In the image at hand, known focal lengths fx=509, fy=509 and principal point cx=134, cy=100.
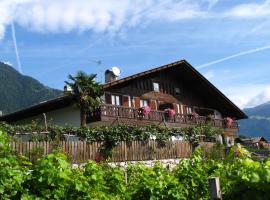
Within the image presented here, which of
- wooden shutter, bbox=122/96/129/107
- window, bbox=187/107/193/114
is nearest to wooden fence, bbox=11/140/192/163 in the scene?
wooden shutter, bbox=122/96/129/107

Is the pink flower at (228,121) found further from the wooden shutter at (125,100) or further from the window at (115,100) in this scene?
the window at (115,100)

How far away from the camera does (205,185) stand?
10828 millimetres

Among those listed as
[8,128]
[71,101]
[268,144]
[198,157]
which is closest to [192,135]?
[71,101]

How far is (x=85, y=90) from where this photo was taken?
29094mm

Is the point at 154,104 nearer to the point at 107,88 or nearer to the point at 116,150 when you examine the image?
the point at 107,88

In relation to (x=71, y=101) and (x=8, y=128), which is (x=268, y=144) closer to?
(x=71, y=101)

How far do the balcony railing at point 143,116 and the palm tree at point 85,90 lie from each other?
1.57m

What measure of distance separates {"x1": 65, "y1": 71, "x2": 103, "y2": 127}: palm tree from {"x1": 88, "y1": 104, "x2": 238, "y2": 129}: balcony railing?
61.8 inches

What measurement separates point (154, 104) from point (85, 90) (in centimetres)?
1093

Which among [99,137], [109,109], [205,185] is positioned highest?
[109,109]

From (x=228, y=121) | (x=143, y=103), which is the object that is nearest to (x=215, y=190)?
(x=143, y=103)

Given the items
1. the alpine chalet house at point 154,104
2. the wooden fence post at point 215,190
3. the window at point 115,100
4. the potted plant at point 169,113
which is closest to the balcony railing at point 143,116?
the alpine chalet house at point 154,104

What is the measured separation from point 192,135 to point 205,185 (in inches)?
775

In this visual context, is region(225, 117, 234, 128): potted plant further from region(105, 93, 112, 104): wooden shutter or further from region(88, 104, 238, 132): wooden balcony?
region(105, 93, 112, 104): wooden shutter
